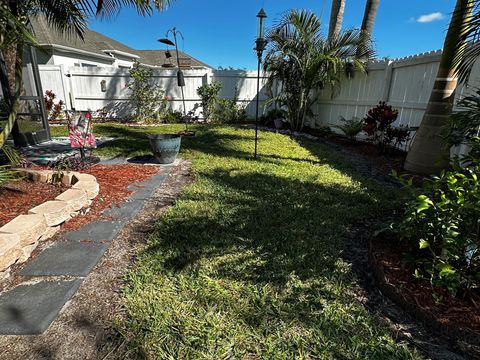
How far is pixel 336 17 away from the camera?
8969 millimetres

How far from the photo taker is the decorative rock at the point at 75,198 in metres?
2.89

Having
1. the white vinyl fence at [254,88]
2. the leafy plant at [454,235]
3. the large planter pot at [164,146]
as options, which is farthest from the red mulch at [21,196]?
the white vinyl fence at [254,88]

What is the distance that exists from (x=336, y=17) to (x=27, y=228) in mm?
9984

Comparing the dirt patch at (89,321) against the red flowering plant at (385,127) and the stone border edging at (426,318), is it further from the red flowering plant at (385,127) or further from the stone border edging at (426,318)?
the red flowering plant at (385,127)

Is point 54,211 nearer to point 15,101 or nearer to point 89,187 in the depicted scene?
point 89,187

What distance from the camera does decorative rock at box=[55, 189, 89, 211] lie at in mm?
2887

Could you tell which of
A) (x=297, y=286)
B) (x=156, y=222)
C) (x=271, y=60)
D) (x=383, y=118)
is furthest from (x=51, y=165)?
(x=271, y=60)

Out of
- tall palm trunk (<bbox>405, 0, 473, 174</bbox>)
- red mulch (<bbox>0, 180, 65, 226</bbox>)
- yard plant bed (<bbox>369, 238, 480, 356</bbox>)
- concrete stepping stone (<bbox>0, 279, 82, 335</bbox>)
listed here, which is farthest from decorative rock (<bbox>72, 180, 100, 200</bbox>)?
tall palm trunk (<bbox>405, 0, 473, 174</bbox>)

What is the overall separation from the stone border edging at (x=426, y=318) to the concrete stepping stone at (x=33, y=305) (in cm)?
217

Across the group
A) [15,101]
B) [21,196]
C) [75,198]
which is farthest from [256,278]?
[15,101]

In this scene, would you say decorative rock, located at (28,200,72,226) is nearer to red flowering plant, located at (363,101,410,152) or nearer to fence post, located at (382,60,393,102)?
red flowering plant, located at (363,101,410,152)

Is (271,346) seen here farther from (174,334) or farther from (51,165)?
(51,165)

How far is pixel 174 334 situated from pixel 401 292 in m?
1.50

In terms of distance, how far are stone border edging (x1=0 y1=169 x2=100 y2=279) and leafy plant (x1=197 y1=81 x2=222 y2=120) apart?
309 inches
